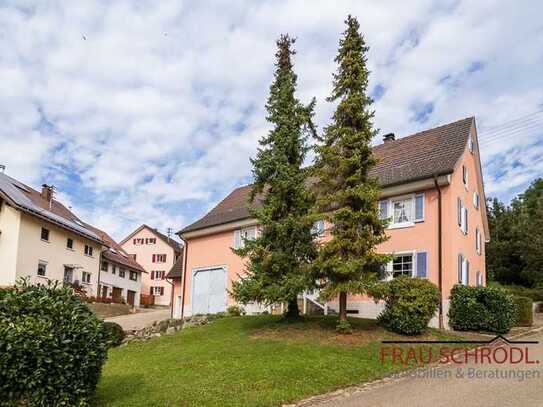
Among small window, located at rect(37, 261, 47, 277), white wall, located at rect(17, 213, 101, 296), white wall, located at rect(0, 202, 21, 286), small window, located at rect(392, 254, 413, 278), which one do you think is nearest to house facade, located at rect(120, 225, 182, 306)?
white wall, located at rect(17, 213, 101, 296)

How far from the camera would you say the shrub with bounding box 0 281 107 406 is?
255 inches

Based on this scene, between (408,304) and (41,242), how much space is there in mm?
26998

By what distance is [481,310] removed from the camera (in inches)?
635

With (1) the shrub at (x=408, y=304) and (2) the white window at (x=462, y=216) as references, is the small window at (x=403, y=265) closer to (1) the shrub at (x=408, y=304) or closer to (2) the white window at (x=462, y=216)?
(2) the white window at (x=462, y=216)

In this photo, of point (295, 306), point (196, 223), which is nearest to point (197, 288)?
point (196, 223)

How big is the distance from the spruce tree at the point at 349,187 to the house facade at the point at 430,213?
794mm

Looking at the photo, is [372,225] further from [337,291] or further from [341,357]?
[341,357]

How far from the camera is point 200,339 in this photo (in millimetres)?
14977

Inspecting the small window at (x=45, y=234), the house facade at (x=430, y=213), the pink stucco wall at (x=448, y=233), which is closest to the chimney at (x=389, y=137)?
the house facade at (x=430, y=213)

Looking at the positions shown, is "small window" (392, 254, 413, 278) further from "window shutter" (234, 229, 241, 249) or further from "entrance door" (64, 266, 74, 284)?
"entrance door" (64, 266, 74, 284)

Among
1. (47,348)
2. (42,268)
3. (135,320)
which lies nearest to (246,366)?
(47,348)

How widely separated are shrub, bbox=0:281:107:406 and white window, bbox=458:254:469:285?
14.5 meters

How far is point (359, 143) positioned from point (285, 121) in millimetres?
2950

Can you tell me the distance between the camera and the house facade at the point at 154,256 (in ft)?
204
